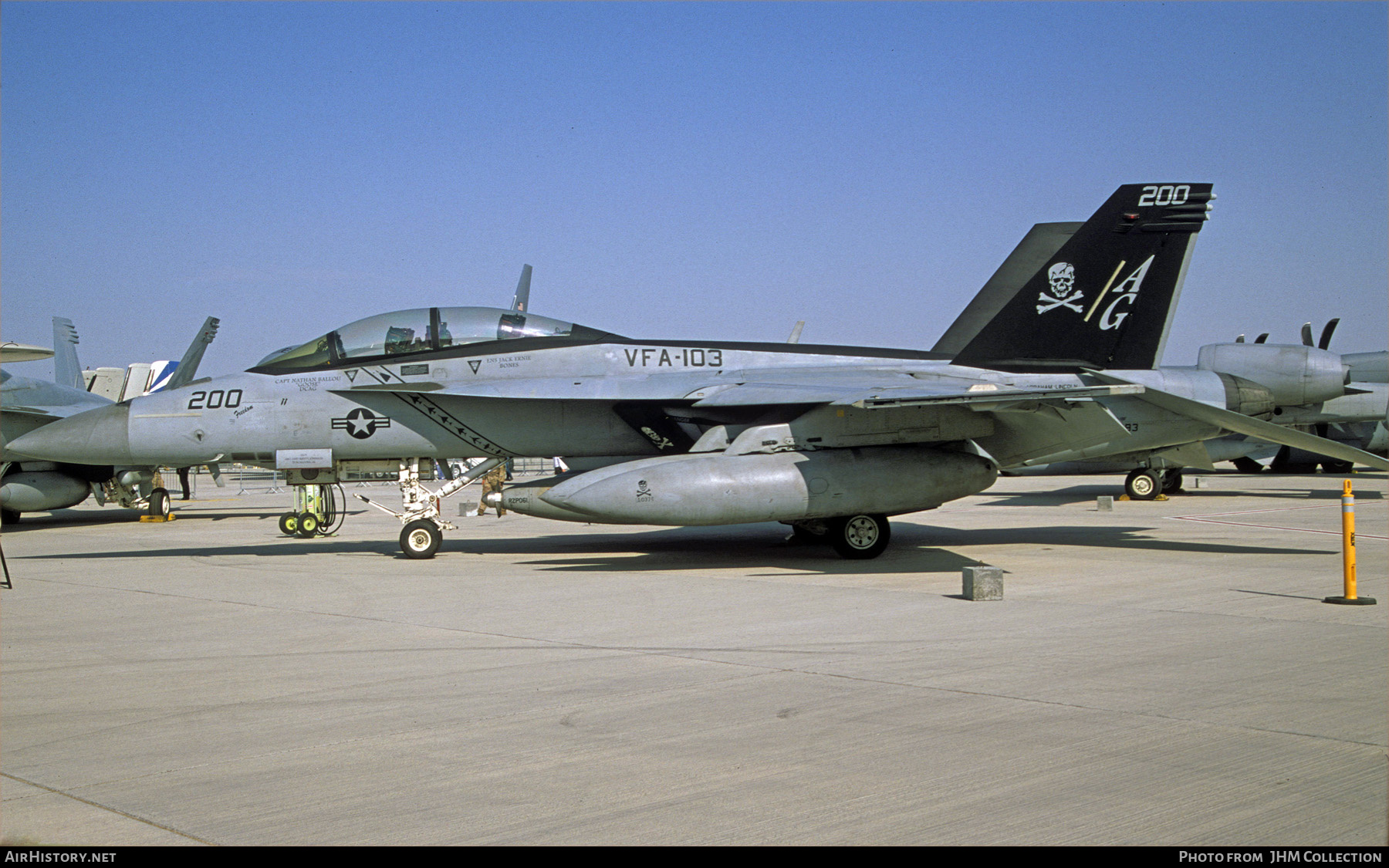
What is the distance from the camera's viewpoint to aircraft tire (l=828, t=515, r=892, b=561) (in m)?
11.5

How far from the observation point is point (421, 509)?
1249 cm

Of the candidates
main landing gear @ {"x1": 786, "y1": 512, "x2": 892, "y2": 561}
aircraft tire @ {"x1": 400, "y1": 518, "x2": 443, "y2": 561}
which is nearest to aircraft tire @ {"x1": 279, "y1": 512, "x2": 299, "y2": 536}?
aircraft tire @ {"x1": 400, "y1": 518, "x2": 443, "y2": 561}

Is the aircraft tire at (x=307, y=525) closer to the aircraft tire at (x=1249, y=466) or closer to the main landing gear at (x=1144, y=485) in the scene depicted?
the main landing gear at (x=1144, y=485)

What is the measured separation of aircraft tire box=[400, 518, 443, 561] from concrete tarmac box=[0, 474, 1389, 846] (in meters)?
1.13

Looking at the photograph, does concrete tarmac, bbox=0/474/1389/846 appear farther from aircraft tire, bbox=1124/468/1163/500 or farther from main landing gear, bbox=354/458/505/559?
aircraft tire, bbox=1124/468/1163/500

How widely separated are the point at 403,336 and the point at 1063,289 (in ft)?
25.2

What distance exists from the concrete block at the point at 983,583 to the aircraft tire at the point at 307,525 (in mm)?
11121

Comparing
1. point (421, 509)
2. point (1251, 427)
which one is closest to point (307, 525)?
point (421, 509)

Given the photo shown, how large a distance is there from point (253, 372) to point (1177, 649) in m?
9.89

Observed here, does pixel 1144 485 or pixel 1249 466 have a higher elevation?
pixel 1249 466

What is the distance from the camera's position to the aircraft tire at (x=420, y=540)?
40.0ft

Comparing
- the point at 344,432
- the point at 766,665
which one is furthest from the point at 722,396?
the point at 766,665

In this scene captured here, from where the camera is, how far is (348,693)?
5543 millimetres

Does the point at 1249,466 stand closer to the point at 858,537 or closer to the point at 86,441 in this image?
the point at 858,537
